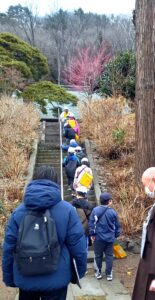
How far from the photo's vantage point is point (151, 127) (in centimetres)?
938

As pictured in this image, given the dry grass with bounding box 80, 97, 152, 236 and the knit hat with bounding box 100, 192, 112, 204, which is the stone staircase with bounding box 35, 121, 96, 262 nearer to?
the dry grass with bounding box 80, 97, 152, 236

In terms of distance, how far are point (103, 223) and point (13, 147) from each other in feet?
Answer: 24.2

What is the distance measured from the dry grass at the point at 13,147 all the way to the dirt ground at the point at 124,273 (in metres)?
1.96

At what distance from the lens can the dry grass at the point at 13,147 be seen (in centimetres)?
1035

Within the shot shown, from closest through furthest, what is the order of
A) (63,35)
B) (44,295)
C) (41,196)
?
(41,196) < (44,295) < (63,35)

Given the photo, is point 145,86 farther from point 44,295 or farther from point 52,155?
point 44,295

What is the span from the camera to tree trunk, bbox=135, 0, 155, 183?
29.8ft

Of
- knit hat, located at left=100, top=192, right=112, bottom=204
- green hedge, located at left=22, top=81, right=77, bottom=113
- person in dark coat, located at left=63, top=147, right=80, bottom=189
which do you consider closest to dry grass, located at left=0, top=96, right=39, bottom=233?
person in dark coat, located at left=63, top=147, right=80, bottom=189

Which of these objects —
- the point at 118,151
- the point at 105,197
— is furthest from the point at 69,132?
the point at 105,197

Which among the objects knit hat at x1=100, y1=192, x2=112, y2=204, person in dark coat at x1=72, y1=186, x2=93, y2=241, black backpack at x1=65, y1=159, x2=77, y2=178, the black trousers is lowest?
black backpack at x1=65, y1=159, x2=77, y2=178

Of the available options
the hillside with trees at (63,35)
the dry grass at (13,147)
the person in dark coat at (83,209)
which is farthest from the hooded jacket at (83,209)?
the hillside with trees at (63,35)

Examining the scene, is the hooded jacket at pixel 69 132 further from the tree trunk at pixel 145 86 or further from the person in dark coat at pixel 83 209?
the person in dark coat at pixel 83 209

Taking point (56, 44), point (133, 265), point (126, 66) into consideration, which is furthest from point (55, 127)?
point (56, 44)

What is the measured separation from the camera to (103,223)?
252 inches
